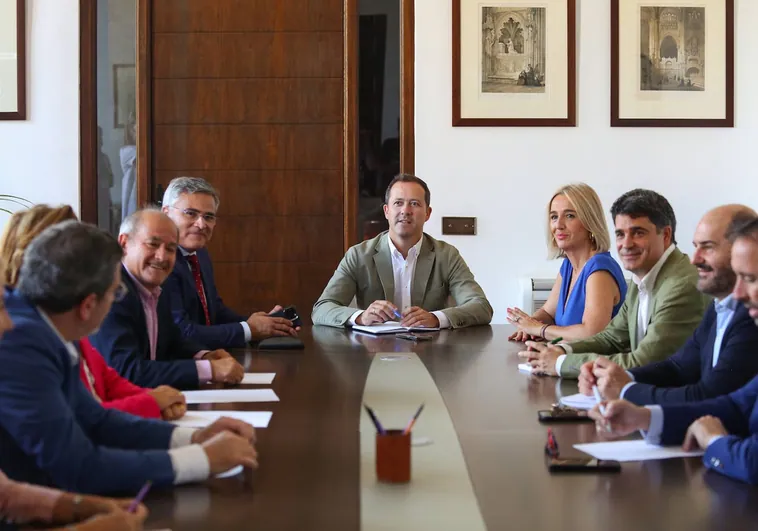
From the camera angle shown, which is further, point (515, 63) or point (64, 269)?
point (515, 63)

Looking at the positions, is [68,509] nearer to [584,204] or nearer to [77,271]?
[77,271]

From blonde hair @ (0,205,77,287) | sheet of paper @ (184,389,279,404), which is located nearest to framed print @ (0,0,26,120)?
sheet of paper @ (184,389,279,404)

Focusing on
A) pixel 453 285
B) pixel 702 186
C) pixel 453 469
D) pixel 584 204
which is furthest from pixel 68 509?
pixel 702 186

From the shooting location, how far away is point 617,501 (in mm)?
1571

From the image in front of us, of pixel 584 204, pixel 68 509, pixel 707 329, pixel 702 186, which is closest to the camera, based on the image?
pixel 68 509

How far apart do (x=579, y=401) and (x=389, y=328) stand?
1.57 meters

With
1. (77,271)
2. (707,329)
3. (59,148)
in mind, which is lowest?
(707,329)

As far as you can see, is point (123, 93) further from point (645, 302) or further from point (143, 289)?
point (645, 302)

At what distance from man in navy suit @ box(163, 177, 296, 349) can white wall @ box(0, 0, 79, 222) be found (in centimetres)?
205

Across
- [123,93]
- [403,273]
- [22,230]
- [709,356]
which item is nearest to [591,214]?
[403,273]

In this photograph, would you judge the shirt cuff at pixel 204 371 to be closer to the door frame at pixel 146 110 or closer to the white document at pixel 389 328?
the white document at pixel 389 328

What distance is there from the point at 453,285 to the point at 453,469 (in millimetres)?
2718

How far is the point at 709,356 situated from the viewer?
2.46m

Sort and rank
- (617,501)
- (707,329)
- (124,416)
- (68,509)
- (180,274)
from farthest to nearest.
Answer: (180,274), (707,329), (124,416), (617,501), (68,509)
